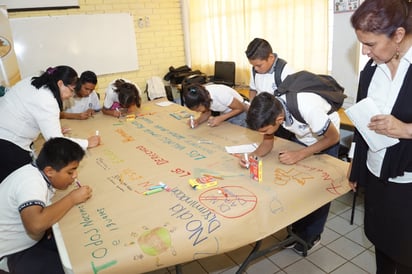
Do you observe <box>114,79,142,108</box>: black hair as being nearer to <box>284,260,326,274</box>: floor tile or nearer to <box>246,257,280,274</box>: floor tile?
<box>246,257,280,274</box>: floor tile

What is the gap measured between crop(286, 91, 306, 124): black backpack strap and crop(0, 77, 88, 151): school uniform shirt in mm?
1398

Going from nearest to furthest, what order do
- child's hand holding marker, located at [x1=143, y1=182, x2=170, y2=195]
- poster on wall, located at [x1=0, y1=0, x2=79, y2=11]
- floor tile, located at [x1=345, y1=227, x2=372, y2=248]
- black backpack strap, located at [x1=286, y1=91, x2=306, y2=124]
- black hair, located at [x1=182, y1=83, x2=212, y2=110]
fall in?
child's hand holding marker, located at [x1=143, y1=182, x2=170, y2=195], black backpack strap, located at [x1=286, y1=91, x2=306, y2=124], floor tile, located at [x1=345, y1=227, x2=372, y2=248], black hair, located at [x1=182, y1=83, x2=212, y2=110], poster on wall, located at [x1=0, y1=0, x2=79, y2=11]

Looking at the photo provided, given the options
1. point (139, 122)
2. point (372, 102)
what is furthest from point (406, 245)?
point (139, 122)

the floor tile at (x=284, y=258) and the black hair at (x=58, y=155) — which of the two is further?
the floor tile at (x=284, y=258)

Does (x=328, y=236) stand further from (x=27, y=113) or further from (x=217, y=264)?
(x=27, y=113)

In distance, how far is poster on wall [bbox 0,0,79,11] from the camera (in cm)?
392

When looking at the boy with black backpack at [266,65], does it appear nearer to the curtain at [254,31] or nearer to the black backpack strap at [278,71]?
the black backpack strap at [278,71]

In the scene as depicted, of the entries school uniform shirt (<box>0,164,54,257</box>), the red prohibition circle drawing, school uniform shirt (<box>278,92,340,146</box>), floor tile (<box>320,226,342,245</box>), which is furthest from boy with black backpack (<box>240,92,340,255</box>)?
school uniform shirt (<box>0,164,54,257</box>)

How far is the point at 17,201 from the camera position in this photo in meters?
1.30

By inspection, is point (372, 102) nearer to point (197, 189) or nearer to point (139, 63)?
point (197, 189)

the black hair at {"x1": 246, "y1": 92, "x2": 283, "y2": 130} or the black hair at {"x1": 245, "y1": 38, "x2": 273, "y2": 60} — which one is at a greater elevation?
the black hair at {"x1": 245, "y1": 38, "x2": 273, "y2": 60}

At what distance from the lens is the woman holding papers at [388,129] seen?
1033 millimetres

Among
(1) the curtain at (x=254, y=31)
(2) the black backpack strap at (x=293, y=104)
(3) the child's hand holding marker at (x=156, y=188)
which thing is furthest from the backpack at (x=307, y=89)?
(1) the curtain at (x=254, y=31)

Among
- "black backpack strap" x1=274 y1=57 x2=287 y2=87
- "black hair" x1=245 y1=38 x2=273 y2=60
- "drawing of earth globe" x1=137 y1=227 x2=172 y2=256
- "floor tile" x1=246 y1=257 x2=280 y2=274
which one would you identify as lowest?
"floor tile" x1=246 y1=257 x2=280 y2=274
